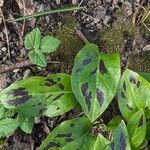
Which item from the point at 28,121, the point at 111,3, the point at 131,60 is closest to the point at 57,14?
the point at 111,3

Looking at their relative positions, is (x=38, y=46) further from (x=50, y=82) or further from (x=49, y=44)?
(x=50, y=82)

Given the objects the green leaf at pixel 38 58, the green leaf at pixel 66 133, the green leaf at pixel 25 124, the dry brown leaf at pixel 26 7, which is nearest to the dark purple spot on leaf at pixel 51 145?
the green leaf at pixel 66 133

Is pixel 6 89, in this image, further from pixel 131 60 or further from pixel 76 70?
pixel 131 60

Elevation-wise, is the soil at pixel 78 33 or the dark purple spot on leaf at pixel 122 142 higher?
the soil at pixel 78 33

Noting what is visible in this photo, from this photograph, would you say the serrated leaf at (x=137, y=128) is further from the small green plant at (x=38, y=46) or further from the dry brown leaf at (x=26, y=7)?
the dry brown leaf at (x=26, y=7)

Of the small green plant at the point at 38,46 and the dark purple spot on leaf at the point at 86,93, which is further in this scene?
the small green plant at the point at 38,46

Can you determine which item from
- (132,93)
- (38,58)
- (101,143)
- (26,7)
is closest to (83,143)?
(101,143)

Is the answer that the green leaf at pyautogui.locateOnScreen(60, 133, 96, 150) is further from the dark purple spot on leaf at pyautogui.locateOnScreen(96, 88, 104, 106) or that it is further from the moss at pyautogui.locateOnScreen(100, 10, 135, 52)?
the moss at pyautogui.locateOnScreen(100, 10, 135, 52)
